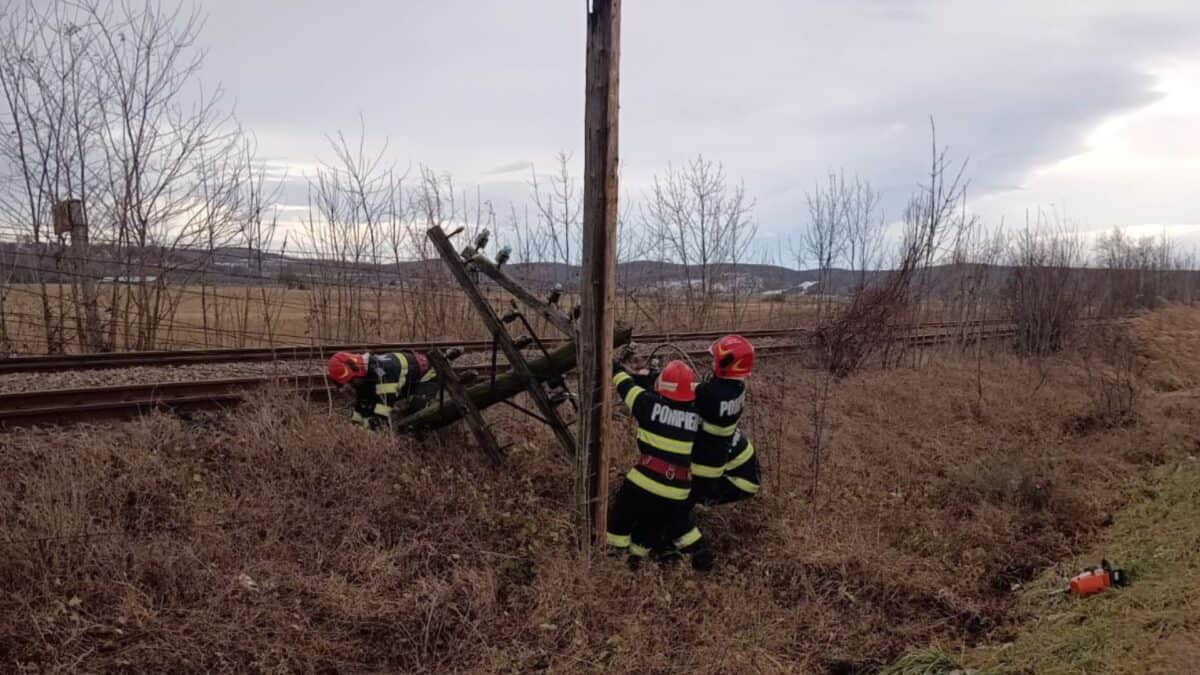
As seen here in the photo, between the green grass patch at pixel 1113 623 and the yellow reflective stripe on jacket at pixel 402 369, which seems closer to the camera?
the green grass patch at pixel 1113 623

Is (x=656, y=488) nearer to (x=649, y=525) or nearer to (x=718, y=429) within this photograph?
(x=649, y=525)

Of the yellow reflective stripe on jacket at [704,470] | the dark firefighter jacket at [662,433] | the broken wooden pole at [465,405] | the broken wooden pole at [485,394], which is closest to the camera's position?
the dark firefighter jacket at [662,433]

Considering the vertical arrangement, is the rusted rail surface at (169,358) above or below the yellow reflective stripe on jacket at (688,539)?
above

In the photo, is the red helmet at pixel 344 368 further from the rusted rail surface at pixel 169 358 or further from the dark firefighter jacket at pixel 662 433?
the dark firefighter jacket at pixel 662 433

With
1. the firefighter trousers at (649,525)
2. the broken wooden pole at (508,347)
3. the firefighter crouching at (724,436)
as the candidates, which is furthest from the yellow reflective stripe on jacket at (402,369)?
the firefighter crouching at (724,436)

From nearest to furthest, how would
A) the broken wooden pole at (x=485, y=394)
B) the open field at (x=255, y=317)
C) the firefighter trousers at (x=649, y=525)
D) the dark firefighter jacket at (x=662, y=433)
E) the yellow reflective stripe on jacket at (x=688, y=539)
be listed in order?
the dark firefighter jacket at (x=662, y=433) → the firefighter trousers at (x=649, y=525) → the yellow reflective stripe on jacket at (x=688, y=539) → the broken wooden pole at (x=485, y=394) → the open field at (x=255, y=317)

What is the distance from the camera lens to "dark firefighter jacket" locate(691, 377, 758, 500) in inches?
214

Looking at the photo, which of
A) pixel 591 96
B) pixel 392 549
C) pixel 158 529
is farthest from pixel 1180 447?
pixel 158 529

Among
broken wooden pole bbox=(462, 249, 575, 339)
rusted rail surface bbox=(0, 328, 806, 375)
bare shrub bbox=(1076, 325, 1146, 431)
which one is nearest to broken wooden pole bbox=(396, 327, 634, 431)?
broken wooden pole bbox=(462, 249, 575, 339)

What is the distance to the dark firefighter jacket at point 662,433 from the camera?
5.20m

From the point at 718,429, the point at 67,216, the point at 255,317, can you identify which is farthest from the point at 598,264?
the point at 255,317

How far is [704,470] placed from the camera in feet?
18.6

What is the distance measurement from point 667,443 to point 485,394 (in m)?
1.86

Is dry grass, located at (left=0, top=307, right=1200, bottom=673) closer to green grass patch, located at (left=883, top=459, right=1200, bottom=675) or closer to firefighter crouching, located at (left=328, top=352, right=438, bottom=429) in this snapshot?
green grass patch, located at (left=883, top=459, right=1200, bottom=675)
